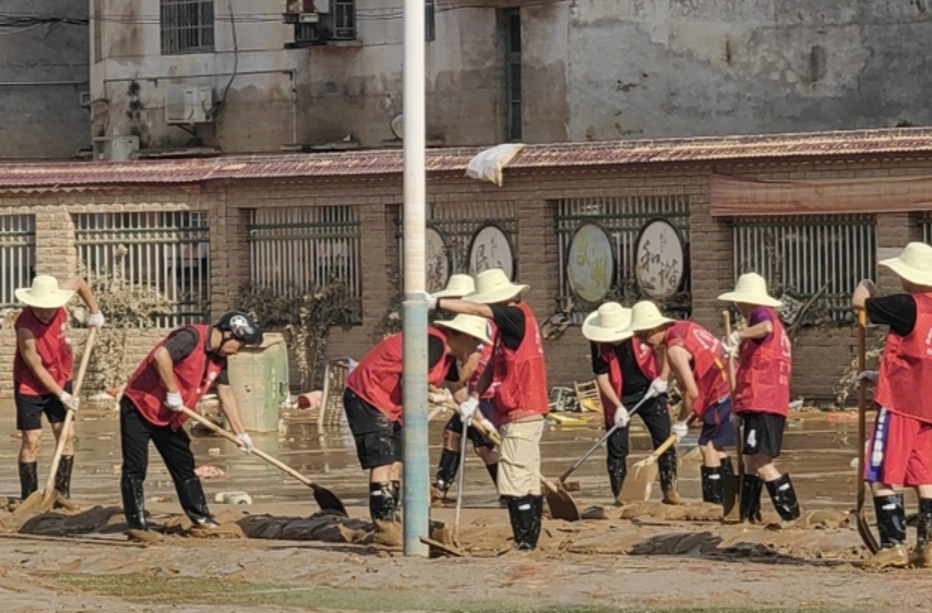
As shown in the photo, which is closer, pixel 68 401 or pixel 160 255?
pixel 68 401

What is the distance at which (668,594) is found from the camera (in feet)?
35.9

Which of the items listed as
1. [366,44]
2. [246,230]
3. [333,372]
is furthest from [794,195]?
[366,44]

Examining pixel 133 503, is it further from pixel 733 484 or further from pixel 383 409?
pixel 733 484

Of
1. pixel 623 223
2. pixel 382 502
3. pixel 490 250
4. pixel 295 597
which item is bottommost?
pixel 295 597

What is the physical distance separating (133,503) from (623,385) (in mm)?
3800

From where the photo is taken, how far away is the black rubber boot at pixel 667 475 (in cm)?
1518

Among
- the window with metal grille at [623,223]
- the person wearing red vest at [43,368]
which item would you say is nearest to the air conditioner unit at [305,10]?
the window with metal grille at [623,223]

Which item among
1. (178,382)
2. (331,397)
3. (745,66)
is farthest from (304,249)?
(178,382)

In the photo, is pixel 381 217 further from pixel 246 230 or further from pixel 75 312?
pixel 75 312

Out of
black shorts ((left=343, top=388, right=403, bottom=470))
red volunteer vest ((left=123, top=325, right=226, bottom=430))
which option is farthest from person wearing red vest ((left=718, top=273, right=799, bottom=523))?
red volunteer vest ((left=123, top=325, right=226, bottom=430))

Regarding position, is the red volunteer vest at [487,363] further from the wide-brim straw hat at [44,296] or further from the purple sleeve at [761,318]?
the wide-brim straw hat at [44,296]

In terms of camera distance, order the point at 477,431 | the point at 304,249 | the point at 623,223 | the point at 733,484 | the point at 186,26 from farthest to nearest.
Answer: the point at 186,26, the point at 304,249, the point at 623,223, the point at 477,431, the point at 733,484

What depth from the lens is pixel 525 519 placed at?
1245cm

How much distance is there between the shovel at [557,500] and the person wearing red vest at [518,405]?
156 centimetres
